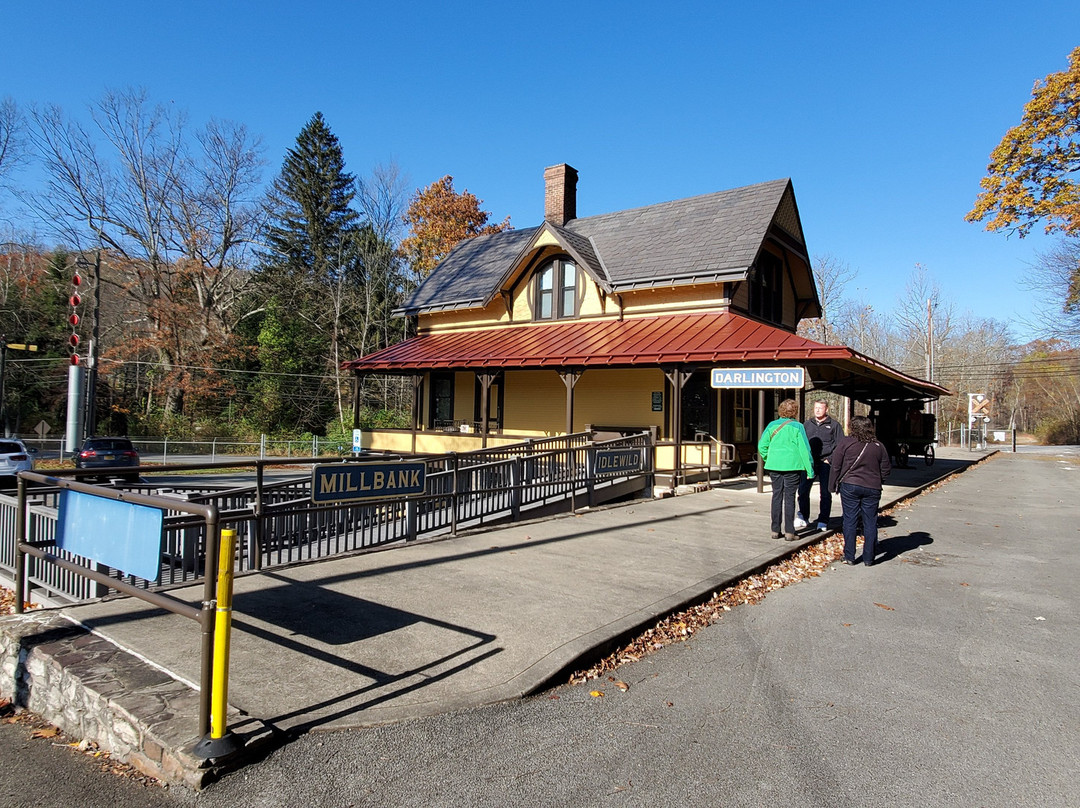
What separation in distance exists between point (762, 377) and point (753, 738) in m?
10.4

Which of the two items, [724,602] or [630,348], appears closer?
[724,602]

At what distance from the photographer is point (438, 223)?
4441 centimetres

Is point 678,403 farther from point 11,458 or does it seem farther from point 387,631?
point 11,458

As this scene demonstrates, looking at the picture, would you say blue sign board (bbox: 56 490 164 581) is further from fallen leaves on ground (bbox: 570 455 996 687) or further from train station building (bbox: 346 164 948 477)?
train station building (bbox: 346 164 948 477)

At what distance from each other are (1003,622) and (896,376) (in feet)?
42.2

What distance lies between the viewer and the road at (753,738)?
3125 mm

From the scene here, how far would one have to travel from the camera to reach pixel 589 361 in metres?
16.8

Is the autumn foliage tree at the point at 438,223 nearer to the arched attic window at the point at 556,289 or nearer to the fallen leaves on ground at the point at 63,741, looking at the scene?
the arched attic window at the point at 556,289

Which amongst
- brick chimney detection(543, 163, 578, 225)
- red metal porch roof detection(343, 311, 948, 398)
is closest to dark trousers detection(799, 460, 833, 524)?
red metal porch roof detection(343, 311, 948, 398)

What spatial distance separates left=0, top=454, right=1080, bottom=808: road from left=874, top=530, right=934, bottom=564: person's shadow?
268cm

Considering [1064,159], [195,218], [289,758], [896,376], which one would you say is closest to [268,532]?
[289,758]

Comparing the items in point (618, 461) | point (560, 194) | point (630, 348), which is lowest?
point (618, 461)

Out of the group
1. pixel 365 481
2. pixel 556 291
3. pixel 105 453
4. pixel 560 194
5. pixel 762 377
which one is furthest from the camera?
pixel 560 194

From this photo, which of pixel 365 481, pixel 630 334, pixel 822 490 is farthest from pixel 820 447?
pixel 630 334
